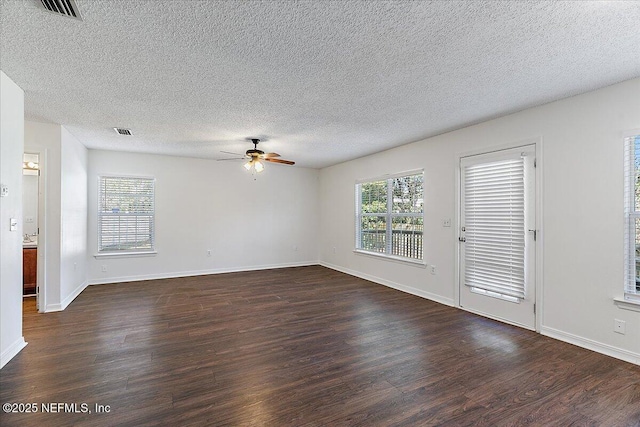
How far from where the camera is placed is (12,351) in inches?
107

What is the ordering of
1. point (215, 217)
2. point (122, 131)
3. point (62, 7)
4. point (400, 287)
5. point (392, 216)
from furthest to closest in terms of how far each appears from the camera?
point (215, 217)
point (392, 216)
point (400, 287)
point (122, 131)
point (62, 7)

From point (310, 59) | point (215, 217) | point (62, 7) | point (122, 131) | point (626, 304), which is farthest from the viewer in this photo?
point (215, 217)

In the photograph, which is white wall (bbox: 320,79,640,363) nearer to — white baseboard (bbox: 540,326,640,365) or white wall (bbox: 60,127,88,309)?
white baseboard (bbox: 540,326,640,365)

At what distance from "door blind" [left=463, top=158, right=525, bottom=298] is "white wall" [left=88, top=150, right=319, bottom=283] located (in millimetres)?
4396

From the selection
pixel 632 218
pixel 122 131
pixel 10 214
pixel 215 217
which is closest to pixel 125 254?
pixel 215 217

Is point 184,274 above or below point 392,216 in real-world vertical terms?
below

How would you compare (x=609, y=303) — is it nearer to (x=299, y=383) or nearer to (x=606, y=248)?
(x=606, y=248)

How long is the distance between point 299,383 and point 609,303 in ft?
9.79

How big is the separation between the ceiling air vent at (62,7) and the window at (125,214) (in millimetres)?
4636

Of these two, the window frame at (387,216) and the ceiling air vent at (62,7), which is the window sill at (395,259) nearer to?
the window frame at (387,216)

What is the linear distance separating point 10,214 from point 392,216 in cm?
519

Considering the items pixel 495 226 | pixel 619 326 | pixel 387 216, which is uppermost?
pixel 387 216

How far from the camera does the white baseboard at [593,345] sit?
266 cm

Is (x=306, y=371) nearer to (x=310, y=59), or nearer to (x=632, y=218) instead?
(x=310, y=59)
